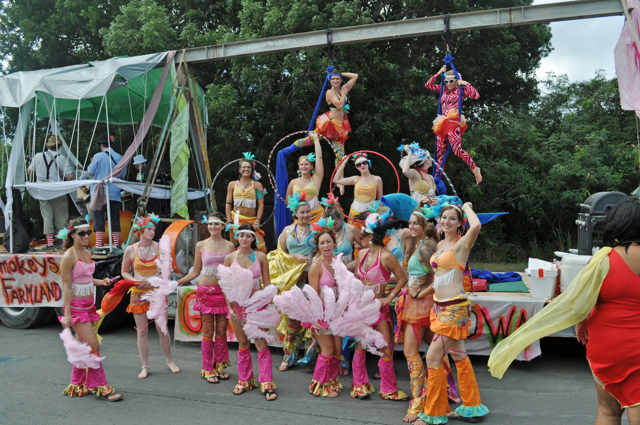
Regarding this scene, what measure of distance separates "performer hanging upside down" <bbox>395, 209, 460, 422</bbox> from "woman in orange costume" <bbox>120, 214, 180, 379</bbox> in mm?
2503

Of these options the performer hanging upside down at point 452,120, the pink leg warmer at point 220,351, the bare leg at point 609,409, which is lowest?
the pink leg warmer at point 220,351

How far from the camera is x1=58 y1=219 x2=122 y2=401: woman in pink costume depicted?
4414 mm

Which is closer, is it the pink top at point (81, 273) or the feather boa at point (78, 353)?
the feather boa at point (78, 353)

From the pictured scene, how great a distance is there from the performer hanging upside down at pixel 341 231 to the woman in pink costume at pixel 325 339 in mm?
610

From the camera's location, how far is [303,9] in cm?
984

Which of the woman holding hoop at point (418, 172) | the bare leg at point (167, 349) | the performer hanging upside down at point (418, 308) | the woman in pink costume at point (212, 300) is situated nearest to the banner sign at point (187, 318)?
the bare leg at point (167, 349)

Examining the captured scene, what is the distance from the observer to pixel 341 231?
534 centimetres

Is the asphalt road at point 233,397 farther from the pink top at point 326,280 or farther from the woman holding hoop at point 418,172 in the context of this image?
the woman holding hoop at point 418,172

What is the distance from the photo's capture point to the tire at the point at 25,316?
22.5 feet

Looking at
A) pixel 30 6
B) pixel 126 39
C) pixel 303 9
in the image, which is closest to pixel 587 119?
pixel 303 9

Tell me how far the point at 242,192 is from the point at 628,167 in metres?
9.20

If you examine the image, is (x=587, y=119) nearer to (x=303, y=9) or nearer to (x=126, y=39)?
(x=303, y=9)

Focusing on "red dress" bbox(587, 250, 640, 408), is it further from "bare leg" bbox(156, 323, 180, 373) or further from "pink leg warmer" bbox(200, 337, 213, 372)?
"bare leg" bbox(156, 323, 180, 373)

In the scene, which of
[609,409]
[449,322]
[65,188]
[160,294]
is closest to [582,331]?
[609,409]
